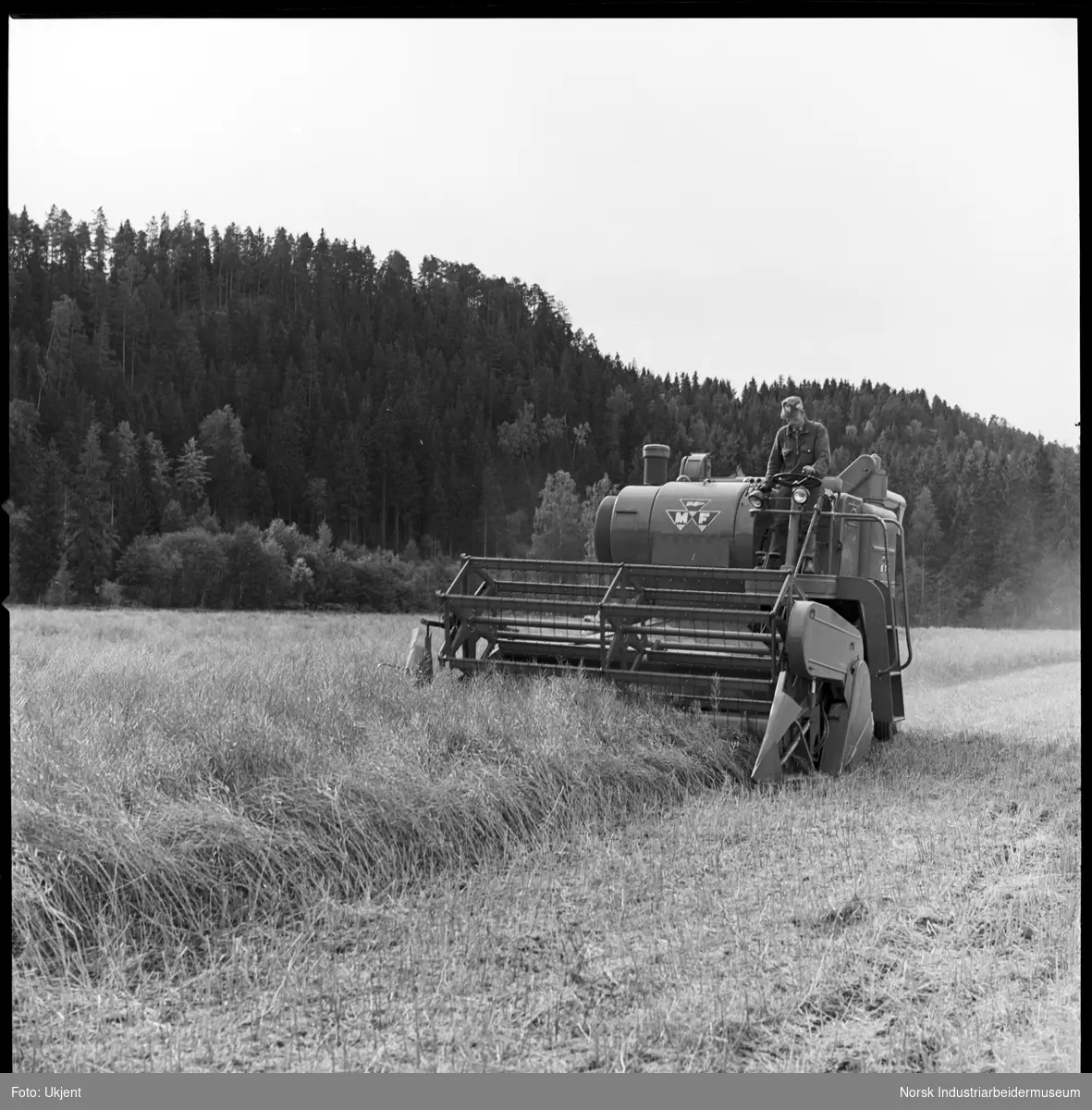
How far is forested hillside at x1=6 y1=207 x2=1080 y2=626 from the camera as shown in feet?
148

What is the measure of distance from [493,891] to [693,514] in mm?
5032

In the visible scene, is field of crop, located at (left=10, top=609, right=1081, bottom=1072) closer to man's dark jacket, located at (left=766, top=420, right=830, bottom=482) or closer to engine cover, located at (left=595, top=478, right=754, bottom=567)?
engine cover, located at (left=595, top=478, right=754, bottom=567)

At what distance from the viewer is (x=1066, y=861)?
5.52 metres

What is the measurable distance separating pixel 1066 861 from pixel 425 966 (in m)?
3.42

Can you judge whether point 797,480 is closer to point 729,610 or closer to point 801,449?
point 801,449

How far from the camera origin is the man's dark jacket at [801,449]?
9.38m

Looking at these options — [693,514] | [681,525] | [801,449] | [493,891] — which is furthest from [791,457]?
[493,891]

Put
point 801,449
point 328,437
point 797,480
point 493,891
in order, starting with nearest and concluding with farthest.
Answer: point 493,891, point 797,480, point 801,449, point 328,437

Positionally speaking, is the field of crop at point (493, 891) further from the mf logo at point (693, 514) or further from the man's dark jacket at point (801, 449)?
the man's dark jacket at point (801, 449)

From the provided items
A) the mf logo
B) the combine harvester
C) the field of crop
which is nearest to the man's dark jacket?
the combine harvester

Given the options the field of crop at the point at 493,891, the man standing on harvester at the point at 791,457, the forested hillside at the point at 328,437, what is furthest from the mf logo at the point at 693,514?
the forested hillside at the point at 328,437

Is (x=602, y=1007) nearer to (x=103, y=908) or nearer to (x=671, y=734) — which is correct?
(x=103, y=908)

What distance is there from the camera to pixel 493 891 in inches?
197

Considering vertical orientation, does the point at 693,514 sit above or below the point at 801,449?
below
